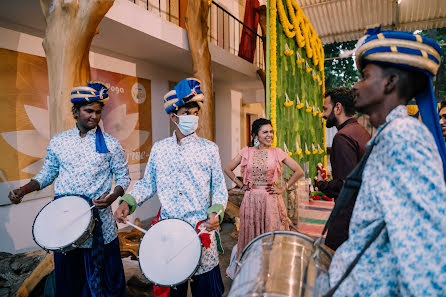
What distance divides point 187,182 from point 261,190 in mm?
1628

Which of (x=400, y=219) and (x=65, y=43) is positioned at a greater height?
(x=65, y=43)

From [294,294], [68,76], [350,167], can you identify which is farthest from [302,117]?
[294,294]

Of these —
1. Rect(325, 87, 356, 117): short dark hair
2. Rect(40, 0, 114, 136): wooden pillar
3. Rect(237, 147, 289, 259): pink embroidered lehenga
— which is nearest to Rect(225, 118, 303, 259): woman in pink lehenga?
Rect(237, 147, 289, 259): pink embroidered lehenga

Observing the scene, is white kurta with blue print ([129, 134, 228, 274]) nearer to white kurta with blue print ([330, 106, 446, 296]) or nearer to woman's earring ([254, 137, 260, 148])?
white kurta with blue print ([330, 106, 446, 296])

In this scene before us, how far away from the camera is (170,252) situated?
1.61 meters

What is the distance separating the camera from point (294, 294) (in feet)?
3.62

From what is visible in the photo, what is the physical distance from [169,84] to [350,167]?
525 centimetres

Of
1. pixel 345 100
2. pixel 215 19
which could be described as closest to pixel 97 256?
pixel 345 100

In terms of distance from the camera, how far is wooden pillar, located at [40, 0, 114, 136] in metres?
2.61

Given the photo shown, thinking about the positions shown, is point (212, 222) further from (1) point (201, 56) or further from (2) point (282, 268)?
(1) point (201, 56)

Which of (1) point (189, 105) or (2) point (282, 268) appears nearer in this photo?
(2) point (282, 268)

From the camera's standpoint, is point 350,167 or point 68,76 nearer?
point 350,167

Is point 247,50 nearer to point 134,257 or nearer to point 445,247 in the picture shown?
point 134,257

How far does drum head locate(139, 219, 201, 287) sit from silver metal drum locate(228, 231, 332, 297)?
1.04ft
